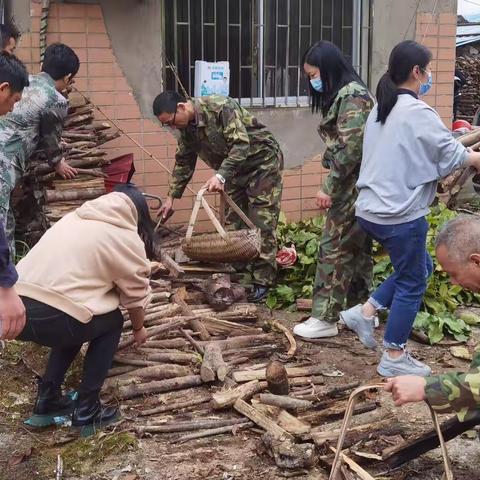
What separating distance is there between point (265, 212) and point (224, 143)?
0.72 metres

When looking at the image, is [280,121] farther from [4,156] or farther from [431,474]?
[431,474]

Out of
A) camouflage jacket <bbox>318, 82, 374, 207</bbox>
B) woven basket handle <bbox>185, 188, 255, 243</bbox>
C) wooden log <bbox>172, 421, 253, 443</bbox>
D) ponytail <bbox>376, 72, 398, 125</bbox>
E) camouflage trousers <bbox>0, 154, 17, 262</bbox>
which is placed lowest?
wooden log <bbox>172, 421, 253, 443</bbox>

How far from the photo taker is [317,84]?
550 centimetres

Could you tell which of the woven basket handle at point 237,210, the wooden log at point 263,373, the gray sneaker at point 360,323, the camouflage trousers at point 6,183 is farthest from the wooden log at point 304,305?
the camouflage trousers at point 6,183

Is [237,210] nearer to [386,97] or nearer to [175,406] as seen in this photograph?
[386,97]

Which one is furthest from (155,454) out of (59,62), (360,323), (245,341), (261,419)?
(59,62)

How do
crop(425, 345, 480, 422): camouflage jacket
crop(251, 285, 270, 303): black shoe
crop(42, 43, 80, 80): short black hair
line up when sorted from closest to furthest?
1. crop(425, 345, 480, 422): camouflage jacket
2. crop(42, 43, 80, 80): short black hair
3. crop(251, 285, 270, 303): black shoe

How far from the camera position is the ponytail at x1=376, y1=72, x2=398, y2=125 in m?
4.68

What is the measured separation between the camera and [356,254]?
227 inches

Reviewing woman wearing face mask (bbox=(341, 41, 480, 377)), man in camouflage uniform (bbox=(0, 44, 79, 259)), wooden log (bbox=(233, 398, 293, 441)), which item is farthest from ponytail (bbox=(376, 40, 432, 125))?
man in camouflage uniform (bbox=(0, 44, 79, 259))

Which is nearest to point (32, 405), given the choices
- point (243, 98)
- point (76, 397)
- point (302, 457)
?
point (76, 397)

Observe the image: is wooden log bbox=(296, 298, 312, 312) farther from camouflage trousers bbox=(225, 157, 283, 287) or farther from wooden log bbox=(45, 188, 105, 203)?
Result: wooden log bbox=(45, 188, 105, 203)

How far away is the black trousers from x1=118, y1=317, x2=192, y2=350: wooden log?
758mm

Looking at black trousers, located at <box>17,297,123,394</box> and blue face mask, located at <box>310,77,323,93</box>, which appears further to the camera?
blue face mask, located at <box>310,77,323,93</box>
